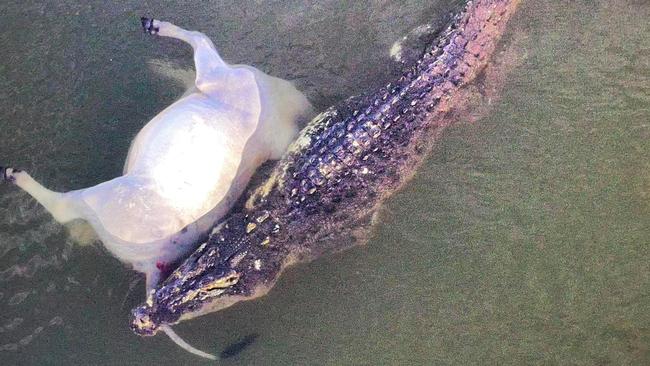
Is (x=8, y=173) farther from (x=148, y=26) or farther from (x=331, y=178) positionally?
(x=331, y=178)

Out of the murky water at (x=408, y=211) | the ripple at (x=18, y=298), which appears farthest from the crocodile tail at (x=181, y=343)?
the ripple at (x=18, y=298)

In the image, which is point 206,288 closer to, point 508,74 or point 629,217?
point 508,74

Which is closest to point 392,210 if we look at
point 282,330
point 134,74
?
point 282,330

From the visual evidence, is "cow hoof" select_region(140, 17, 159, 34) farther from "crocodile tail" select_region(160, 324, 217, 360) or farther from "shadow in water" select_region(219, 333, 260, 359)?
"shadow in water" select_region(219, 333, 260, 359)

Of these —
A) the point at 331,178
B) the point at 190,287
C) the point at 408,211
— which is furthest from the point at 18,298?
the point at 408,211

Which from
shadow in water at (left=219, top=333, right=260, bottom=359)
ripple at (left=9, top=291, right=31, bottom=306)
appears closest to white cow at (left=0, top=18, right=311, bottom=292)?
ripple at (left=9, top=291, right=31, bottom=306)

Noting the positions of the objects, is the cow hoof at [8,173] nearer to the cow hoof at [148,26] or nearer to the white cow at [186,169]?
the white cow at [186,169]
